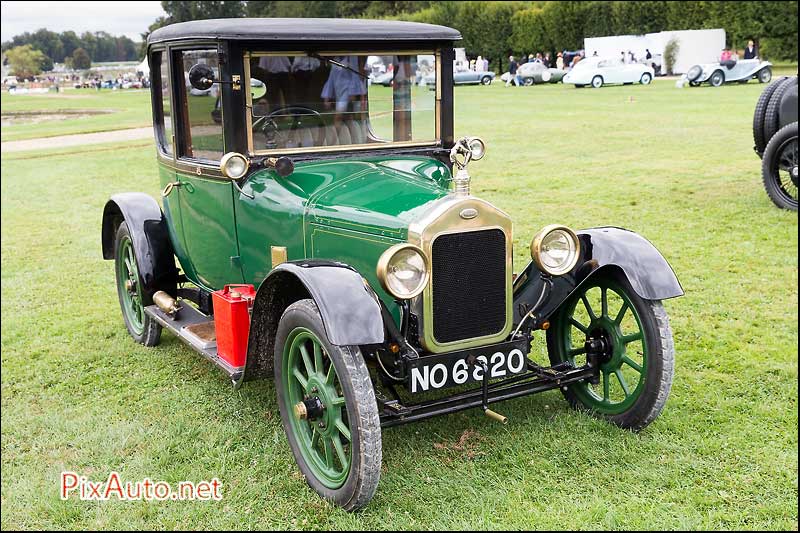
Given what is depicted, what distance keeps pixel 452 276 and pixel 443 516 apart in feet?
3.29

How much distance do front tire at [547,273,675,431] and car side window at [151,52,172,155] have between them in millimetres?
2628

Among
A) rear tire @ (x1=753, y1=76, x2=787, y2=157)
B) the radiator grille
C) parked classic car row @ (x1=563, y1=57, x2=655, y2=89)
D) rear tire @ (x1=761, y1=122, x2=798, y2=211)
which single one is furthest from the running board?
parked classic car row @ (x1=563, y1=57, x2=655, y2=89)

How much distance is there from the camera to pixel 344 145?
4383mm

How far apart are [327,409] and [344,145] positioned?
1672 millimetres

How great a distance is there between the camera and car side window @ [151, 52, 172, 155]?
4777 mm

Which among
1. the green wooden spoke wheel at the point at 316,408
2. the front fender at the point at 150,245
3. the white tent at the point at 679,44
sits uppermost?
the white tent at the point at 679,44

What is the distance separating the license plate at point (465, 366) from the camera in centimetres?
332

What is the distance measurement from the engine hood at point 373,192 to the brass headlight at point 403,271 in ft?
0.55

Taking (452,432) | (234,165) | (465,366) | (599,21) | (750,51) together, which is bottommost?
(452,432)

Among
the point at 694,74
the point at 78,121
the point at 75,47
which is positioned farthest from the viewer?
the point at 75,47

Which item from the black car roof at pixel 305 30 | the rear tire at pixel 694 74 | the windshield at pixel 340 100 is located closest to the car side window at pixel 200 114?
the black car roof at pixel 305 30

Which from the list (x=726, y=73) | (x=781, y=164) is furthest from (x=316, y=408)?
(x=726, y=73)

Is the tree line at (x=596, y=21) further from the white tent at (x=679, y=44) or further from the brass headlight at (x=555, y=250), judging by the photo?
the brass headlight at (x=555, y=250)

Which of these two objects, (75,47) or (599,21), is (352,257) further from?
(75,47)
